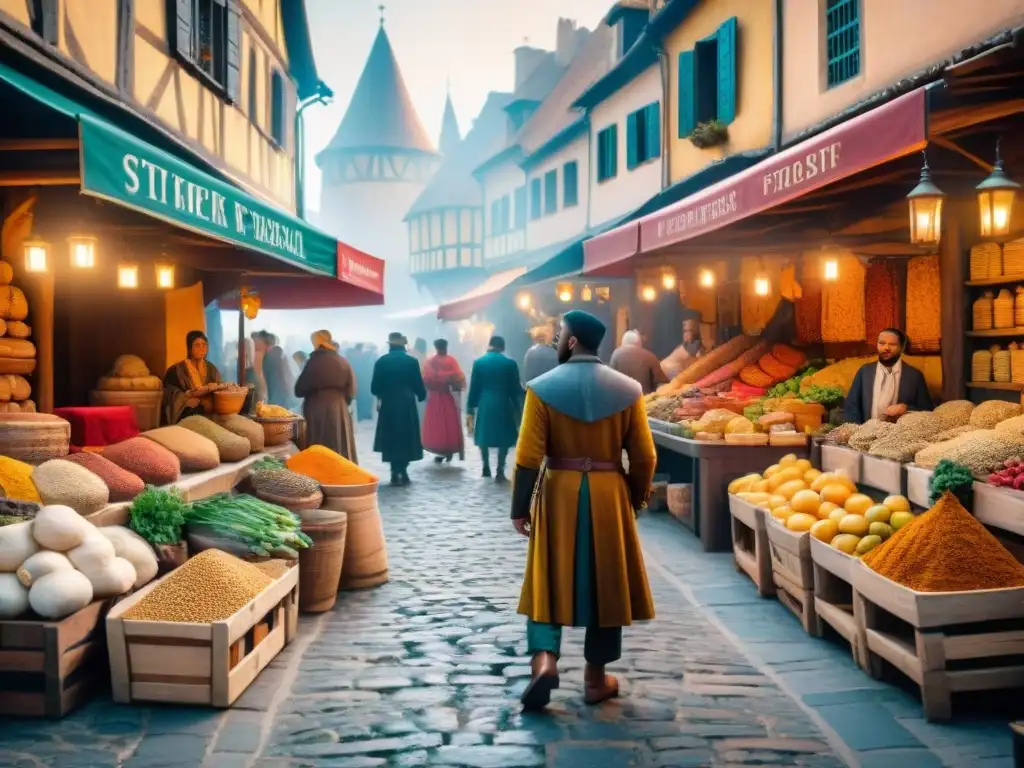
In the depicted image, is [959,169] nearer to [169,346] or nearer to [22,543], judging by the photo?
[22,543]

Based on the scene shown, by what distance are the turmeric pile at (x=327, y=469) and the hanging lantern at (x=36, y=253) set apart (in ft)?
8.16

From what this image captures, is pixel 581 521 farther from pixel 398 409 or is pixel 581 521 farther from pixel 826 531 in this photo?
pixel 398 409

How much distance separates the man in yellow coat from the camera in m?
5.09

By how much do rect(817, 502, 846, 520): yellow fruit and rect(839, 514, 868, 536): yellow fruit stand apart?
451mm

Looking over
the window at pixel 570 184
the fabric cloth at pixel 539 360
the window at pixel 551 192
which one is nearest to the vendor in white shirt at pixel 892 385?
the fabric cloth at pixel 539 360

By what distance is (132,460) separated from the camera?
6621 mm

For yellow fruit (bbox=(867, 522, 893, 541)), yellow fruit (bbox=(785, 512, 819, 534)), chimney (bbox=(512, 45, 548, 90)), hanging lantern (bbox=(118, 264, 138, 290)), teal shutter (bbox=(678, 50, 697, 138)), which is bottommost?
yellow fruit (bbox=(785, 512, 819, 534))

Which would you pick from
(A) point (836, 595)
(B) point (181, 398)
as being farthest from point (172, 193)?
(A) point (836, 595)

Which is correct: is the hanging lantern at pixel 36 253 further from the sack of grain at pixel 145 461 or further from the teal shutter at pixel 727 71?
the teal shutter at pixel 727 71

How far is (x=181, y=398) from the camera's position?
923 centimetres

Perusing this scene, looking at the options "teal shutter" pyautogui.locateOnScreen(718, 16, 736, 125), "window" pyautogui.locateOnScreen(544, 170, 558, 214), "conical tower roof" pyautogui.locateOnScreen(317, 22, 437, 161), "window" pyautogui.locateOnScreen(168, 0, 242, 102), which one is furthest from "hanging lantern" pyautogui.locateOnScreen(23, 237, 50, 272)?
"conical tower roof" pyautogui.locateOnScreen(317, 22, 437, 161)

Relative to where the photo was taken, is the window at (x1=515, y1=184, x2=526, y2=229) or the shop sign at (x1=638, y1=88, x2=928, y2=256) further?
the window at (x1=515, y1=184, x2=526, y2=229)

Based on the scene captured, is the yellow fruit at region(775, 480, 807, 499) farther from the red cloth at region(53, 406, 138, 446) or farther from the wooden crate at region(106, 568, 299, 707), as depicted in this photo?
the red cloth at region(53, 406, 138, 446)

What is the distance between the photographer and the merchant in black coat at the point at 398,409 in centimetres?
1445
